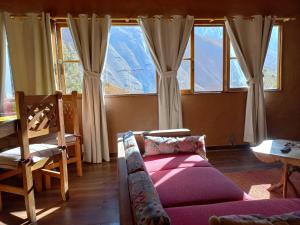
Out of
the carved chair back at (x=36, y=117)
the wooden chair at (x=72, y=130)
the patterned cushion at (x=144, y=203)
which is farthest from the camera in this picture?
the wooden chair at (x=72, y=130)

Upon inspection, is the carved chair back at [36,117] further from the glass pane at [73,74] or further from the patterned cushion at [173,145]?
the glass pane at [73,74]

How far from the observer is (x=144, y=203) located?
1.03 meters

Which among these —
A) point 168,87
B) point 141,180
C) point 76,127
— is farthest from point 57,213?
point 168,87

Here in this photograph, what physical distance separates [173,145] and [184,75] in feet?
5.74

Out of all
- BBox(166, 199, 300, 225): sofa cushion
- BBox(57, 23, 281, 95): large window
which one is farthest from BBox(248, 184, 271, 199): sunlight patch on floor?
BBox(57, 23, 281, 95): large window

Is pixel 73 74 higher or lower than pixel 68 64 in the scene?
lower

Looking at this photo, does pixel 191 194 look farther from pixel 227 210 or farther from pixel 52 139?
pixel 52 139

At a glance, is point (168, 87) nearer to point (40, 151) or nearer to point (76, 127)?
point (76, 127)

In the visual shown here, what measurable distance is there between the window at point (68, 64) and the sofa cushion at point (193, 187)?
7.46 feet

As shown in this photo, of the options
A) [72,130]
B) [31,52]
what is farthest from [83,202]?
[31,52]

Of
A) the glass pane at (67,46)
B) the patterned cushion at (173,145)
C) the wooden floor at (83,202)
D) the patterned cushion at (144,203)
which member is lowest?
the wooden floor at (83,202)

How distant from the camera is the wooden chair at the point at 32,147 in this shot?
200 centimetres

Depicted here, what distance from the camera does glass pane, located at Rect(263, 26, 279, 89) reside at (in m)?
4.02

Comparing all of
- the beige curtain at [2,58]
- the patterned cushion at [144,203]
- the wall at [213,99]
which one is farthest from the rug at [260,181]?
the beige curtain at [2,58]
